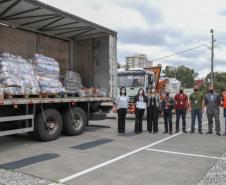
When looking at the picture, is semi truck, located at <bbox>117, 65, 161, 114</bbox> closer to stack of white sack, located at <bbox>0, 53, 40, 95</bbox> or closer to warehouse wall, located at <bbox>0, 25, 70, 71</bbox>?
warehouse wall, located at <bbox>0, 25, 70, 71</bbox>

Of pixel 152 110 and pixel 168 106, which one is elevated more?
pixel 168 106

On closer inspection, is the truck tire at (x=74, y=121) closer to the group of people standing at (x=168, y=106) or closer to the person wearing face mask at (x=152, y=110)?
the group of people standing at (x=168, y=106)

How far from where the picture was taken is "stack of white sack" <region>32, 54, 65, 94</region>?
9.47 metres

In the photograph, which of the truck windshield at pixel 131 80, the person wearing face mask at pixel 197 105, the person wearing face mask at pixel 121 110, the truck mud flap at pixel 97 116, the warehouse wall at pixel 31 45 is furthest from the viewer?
the truck windshield at pixel 131 80

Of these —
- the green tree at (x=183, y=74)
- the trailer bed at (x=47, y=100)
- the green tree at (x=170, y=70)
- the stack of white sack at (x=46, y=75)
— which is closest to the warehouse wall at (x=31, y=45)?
the stack of white sack at (x=46, y=75)

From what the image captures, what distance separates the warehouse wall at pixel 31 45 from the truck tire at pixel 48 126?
271 centimetres

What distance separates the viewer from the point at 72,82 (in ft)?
38.9

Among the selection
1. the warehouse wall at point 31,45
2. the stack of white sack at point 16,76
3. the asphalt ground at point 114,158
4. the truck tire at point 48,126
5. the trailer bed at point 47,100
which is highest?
the warehouse wall at point 31,45

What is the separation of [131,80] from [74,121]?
789 centimetres

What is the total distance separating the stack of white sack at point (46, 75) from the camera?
9469mm

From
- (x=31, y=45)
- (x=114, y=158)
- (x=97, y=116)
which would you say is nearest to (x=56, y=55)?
(x=31, y=45)

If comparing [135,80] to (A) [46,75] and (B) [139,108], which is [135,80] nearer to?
(B) [139,108]

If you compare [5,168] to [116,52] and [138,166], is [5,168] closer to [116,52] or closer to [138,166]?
[138,166]

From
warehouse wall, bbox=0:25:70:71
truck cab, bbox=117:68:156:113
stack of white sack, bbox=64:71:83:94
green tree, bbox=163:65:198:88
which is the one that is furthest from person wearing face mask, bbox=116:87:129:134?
green tree, bbox=163:65:198:88
